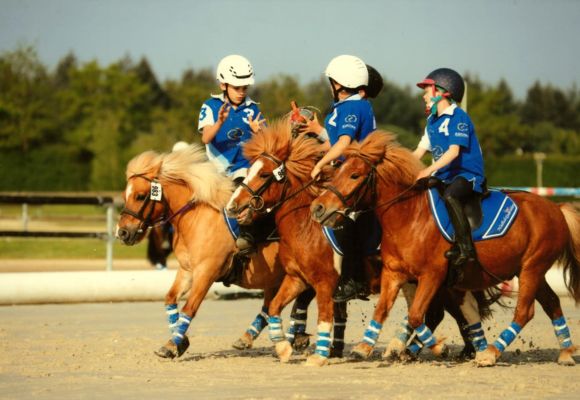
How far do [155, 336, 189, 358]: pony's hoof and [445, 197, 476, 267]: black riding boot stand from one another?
102 inches

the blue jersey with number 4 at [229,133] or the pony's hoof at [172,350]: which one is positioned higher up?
the blue jersey with number 4 at [229,133]

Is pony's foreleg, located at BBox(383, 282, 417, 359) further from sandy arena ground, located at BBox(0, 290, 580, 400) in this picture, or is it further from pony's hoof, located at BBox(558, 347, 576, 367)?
pony's hoof, located at BBox(558, 347, 576, 367)

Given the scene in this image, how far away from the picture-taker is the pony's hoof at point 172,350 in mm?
9102

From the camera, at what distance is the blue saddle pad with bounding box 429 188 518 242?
857 centimetres

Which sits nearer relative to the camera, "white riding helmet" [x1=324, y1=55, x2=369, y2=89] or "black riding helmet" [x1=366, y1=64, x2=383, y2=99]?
"white riding helmet" [x1=324, y1=55, x2=369, y2=89]

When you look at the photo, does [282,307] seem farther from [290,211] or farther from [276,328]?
[290,211]

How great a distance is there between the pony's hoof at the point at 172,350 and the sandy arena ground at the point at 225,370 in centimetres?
9

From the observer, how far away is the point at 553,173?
50.0m

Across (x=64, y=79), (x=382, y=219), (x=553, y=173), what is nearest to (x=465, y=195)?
(x=382, y=219)

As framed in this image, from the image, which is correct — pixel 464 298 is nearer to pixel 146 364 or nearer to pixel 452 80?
pixel 452 80

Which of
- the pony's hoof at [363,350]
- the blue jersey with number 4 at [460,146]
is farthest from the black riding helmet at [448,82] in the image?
the pony's hoof at [363,350]

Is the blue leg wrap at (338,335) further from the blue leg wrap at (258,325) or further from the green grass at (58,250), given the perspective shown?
the green grass at (58,250)

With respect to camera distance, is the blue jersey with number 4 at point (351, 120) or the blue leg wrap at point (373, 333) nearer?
the blue leg wrap at point (373, 333)

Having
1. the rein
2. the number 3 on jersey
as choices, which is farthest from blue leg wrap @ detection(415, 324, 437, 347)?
the number 3 on jersey
